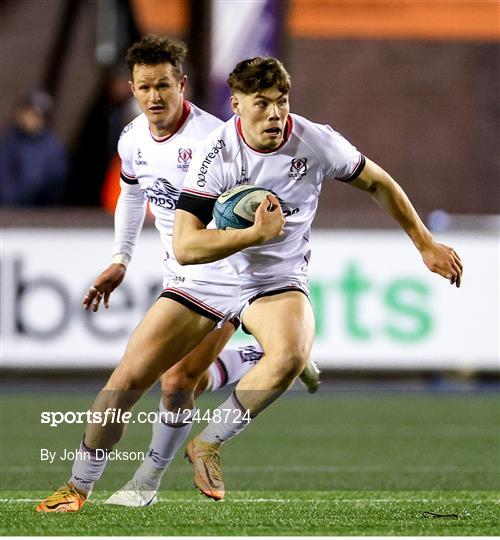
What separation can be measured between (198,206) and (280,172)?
41cm

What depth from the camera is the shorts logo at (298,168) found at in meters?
6.53

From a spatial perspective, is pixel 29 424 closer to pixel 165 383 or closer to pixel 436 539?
pixel 165 383

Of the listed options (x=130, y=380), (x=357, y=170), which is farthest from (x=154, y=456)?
(x=357, y=170)

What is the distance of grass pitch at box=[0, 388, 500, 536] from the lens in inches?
243

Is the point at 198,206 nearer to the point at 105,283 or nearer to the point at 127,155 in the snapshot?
the point at 127,155

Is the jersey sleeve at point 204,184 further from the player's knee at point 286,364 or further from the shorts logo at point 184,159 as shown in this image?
the player's knee at point 286,364

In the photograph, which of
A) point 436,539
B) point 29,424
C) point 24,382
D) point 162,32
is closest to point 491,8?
point 162,32

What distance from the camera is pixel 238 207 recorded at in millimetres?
6285

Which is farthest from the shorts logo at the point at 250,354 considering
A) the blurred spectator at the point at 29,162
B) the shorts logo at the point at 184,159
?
the blurred spectator at the point at 29,162

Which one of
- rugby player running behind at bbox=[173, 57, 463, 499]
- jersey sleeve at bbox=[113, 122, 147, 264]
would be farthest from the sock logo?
jersey sleeve at bbox=[113, 122, 147, 264]

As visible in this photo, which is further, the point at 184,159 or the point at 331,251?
the point at 331,251

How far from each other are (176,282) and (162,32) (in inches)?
470

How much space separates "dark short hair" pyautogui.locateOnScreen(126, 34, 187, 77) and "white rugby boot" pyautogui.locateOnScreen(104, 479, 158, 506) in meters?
1.93

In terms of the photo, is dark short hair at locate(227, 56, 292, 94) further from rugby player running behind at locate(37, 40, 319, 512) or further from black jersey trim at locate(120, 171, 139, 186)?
black jersey trim at locate(120, 171, 139, 186)
